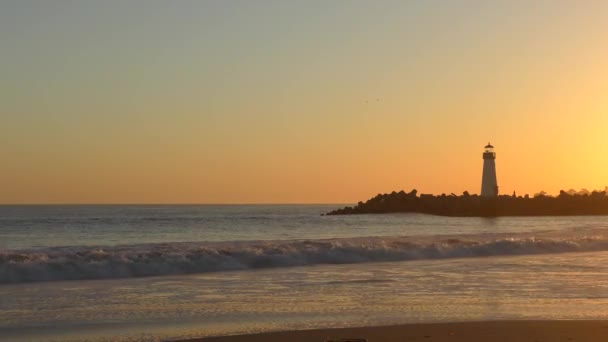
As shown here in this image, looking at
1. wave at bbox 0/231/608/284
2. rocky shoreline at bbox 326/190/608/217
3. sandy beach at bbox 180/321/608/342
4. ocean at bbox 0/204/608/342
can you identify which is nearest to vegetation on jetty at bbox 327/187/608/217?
rocky shoreline at bbox 326/190/608/217

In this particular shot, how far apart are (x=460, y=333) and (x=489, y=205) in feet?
190

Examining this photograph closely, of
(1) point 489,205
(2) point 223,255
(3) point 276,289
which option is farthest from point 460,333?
(1) point 489,205

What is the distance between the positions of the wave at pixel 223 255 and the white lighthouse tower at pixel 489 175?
38.9m

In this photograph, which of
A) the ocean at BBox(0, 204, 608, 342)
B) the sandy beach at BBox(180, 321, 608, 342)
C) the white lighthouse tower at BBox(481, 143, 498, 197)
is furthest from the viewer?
the white lighthouse tower at BBox(481, 143, 498, 197)

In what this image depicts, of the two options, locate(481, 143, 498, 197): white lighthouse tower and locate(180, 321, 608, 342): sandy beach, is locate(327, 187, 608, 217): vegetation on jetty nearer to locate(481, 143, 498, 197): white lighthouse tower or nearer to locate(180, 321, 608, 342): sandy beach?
locate(481, 143, 498, 197): white lighthouse tower

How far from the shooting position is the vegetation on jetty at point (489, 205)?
6550 cm

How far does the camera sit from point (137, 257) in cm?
1820

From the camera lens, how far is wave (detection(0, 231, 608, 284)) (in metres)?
16.7

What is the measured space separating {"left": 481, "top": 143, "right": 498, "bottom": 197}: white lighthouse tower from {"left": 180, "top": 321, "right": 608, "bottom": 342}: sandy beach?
5644 centimetres

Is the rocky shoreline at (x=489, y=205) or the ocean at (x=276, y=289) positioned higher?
the rocky shoreline at (x=489, y=205)

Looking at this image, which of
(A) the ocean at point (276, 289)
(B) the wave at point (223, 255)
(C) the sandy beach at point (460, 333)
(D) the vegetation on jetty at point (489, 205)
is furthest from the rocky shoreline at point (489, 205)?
(C) the sandy beach at point (460, 333)

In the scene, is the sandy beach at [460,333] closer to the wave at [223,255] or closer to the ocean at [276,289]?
the ocean at [276,289]

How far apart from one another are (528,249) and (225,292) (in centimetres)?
1463

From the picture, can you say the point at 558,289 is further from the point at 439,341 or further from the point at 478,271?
the point at 439,341
